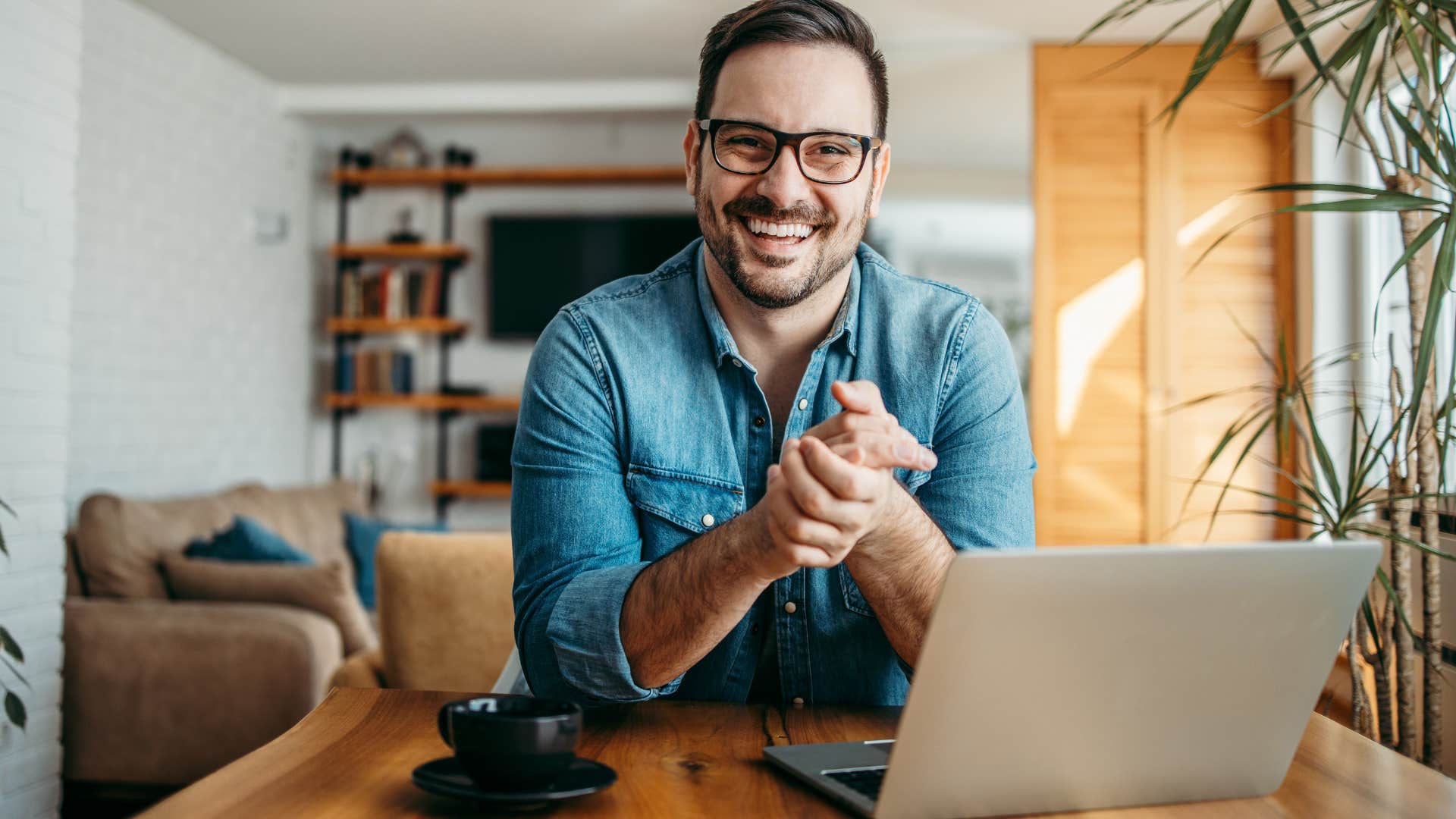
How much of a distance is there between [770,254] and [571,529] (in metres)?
0.38

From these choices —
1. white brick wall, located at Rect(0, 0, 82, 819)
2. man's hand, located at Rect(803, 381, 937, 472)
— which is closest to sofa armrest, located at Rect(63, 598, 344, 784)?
white brick wall, located at Rect(0, 0, 82, 819)

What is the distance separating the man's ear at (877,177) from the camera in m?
1.28

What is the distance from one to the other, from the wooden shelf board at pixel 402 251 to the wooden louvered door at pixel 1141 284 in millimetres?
2901

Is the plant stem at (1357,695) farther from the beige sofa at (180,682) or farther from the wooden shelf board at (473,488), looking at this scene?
the wooden shelf board at (473,488)

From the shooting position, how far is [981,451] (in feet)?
3.97

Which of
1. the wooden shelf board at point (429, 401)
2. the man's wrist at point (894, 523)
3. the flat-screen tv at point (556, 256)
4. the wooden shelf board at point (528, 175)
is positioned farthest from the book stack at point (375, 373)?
the man's wrist at point (894, 523)

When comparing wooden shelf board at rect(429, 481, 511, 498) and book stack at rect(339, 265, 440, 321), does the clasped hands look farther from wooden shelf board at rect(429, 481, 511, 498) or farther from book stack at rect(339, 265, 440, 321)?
book stack at rect(339, 265, 440, 321)

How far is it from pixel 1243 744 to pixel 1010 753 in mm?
171

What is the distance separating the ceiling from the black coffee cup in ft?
12.3

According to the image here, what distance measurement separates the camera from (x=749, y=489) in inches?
48.9

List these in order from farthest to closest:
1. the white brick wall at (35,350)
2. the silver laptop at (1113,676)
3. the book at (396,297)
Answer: the book at (396,297) < the white brick wall at (35,350) < the silver laptop at (1113,676)

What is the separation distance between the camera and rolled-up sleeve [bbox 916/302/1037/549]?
1.17 m

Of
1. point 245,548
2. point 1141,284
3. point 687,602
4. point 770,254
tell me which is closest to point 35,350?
point 245,548

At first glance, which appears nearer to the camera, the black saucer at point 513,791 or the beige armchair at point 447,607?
the black saucer at point 513,791
